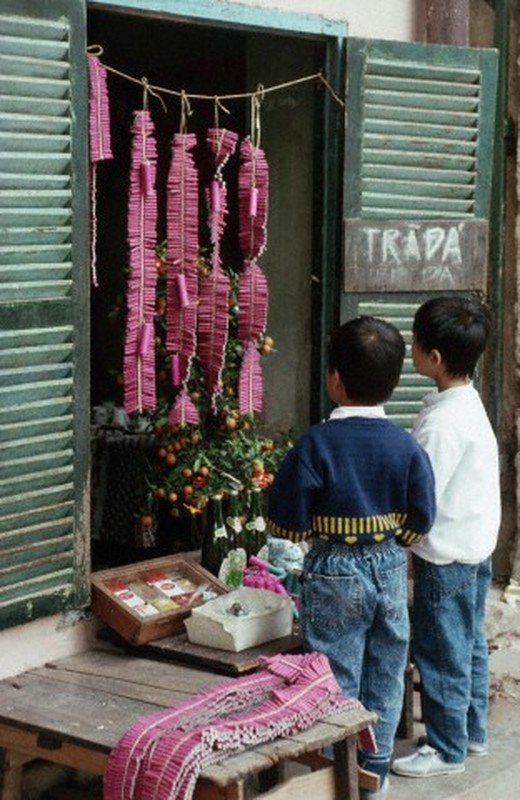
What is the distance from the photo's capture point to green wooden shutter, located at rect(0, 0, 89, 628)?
4.67 meters

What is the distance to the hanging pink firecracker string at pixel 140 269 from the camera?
5.20 metres

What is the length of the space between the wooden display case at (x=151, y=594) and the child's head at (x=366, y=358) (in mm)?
1171

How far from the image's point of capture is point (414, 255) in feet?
19.8

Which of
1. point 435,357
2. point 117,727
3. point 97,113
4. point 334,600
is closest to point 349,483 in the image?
point 334,600

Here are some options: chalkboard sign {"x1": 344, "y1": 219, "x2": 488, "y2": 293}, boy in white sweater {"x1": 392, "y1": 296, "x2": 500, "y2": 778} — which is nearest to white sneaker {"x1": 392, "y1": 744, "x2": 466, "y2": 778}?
boy in white sweater {"x1": 392, "y1": 296, "x2": 500, "y2": 778}

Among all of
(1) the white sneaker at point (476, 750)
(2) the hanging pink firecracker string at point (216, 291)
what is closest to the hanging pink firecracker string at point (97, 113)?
(2) the hanging pink firecracker string at point (216, 291)

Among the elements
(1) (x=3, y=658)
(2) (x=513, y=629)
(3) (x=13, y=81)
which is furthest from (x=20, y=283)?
(2) (x=513, y=629)

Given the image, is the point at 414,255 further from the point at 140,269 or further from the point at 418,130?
the point at 140,269

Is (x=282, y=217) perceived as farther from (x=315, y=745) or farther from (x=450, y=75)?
(x=315, y=745)

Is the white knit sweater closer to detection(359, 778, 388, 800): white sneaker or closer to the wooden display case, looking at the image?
detection(359, 778, 388, 800): white sneaker

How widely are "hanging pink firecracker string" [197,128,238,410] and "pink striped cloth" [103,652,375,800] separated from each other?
144 cm

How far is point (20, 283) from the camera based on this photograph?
4719 mm

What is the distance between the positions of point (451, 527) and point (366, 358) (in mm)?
774

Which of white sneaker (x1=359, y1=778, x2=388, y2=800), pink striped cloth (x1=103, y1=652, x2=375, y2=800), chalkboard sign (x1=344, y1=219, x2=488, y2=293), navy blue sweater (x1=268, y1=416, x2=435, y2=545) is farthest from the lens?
chalkboard sign (x1=344, y1=219, x2=488, y2=293)
